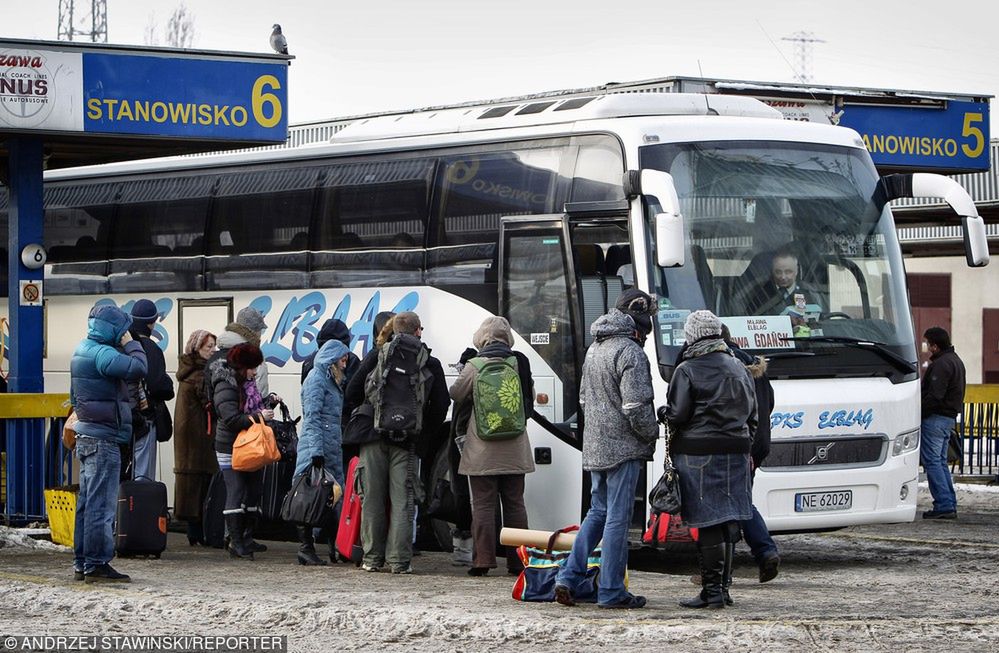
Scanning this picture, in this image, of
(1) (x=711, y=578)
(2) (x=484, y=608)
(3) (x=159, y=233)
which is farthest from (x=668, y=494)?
(3) (x=159, y=233)

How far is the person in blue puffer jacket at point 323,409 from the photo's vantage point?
502 inches

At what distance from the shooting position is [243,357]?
12836 millimetres

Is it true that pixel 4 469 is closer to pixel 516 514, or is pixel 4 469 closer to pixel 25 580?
pixel 25 580

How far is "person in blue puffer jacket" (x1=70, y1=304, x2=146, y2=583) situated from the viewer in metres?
11.2

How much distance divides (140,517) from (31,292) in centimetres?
353

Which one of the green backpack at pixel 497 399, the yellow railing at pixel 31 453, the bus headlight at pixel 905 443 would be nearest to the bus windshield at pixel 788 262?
the bus headlight at pixel 905 443

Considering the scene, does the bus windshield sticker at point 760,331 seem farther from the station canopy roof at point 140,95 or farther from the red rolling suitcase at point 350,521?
the station canopy roof at point 140,95

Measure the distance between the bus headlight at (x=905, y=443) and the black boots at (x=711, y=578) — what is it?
326cm

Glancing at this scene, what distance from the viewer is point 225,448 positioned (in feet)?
43.0

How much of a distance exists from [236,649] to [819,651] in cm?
299

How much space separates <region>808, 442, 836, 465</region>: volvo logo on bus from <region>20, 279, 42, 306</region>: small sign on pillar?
696 centimetres

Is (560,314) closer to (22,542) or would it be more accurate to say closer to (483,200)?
(483,200)

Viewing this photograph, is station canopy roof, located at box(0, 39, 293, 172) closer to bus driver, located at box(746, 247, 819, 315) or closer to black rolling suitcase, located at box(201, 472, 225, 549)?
black rolling suitcase, located at box(201, 472, 225, 549)

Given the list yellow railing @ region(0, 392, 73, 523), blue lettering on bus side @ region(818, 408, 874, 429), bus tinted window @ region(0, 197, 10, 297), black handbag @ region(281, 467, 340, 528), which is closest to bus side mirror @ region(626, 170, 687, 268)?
blue lettering on bus side @ region(818, 408, 874, 429)
